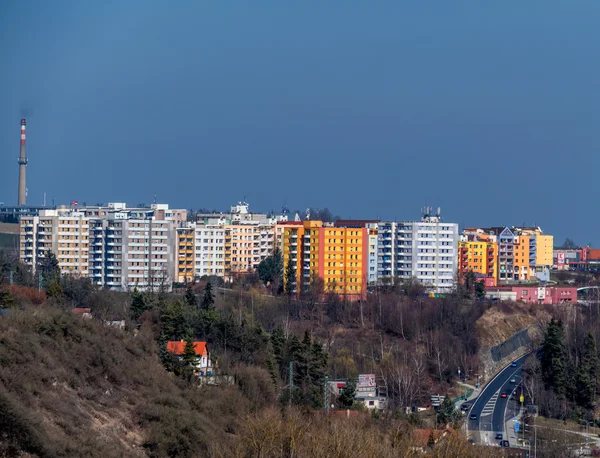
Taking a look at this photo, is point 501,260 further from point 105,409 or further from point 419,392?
point 105,409

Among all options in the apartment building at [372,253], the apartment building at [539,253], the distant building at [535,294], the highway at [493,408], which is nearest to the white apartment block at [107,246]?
the apartment building at [372,253]

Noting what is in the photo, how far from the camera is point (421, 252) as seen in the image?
1818 inches

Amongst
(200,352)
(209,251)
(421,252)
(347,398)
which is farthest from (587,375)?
(209,251)

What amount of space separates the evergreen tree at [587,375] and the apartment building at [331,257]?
1176cm

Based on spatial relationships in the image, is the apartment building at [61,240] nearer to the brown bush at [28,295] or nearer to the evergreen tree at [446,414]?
the brown bush at [28,295]

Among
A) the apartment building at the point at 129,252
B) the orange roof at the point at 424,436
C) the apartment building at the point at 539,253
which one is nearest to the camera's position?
the orange roof at the point at 424,436

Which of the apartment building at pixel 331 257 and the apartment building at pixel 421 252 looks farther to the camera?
the apartment building at pixel 421 252

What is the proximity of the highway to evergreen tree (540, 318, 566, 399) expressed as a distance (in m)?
0.90

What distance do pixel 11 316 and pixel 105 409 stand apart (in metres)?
2.62

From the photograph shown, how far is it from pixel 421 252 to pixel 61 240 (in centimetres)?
1444

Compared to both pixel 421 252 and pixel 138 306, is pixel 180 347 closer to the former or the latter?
pixel 138 306

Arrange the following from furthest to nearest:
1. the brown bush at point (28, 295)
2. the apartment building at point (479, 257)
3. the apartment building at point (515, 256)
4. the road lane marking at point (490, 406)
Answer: the apartment building at point (515, 256) < the apartment building at point (479, 257) < the road lane marking at point (490, 406) < the brown bush at point (28, 295)

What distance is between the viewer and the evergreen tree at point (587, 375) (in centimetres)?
2925

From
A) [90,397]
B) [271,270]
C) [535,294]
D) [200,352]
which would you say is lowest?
[90,397]
